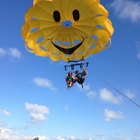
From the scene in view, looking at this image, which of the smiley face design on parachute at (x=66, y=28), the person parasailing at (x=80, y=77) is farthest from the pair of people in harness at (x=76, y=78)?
the smiley face design on parachute at (x=66, y=28)

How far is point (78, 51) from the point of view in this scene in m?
15.5

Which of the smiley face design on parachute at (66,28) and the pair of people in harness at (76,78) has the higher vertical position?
the smiley face design on parachute at (66,28)

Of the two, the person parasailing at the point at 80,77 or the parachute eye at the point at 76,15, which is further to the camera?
the person parasailing at the point at 80,77

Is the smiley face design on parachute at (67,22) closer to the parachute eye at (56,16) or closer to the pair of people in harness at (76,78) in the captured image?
the parachute eye at (56,16)

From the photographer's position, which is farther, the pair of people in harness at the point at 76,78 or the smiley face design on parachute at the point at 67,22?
the pair of people in harness at the point at 76,78

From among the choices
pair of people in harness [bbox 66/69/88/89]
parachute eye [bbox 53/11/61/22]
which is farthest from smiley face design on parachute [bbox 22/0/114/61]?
pair of people in harness [bbox 66/69/88/89]

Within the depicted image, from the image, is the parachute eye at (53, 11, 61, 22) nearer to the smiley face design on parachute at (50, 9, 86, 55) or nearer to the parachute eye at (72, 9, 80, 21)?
the smiley face design on parachute at (50, 9, 86, 55)

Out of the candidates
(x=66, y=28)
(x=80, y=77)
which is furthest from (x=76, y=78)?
(x=66, y=28)

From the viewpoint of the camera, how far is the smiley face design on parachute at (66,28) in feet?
43.3

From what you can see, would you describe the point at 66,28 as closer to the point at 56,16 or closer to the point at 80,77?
the point at 56,16

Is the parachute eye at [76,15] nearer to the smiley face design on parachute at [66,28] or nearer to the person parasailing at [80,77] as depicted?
the smiley face design on parachute at [66,28]

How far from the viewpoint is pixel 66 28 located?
14.7 meters

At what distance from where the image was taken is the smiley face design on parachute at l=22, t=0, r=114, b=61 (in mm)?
13195

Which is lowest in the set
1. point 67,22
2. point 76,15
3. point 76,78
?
point 76,78
